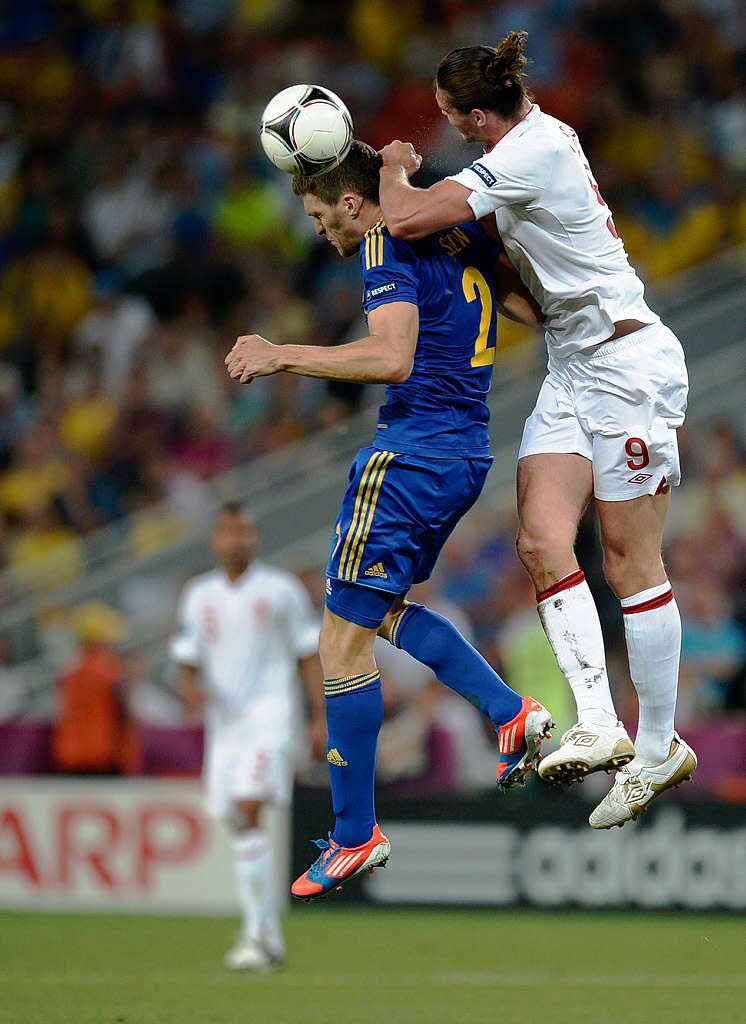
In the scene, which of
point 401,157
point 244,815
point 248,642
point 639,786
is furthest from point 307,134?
point 244,815

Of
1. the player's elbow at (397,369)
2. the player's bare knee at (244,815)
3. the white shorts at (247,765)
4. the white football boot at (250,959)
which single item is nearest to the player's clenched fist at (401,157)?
the player's elbow at (397,369)

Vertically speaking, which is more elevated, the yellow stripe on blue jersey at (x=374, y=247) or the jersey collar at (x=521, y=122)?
the jersey collar at (x=521, y=122)

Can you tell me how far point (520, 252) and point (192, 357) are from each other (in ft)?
30.1

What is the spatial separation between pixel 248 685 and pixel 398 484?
4.81 metres

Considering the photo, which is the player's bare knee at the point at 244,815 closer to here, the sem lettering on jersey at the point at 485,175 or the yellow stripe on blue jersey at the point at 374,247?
the yellow stripe on blue jersey at the point at 374,247

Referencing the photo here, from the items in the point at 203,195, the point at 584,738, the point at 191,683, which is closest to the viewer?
the point at 584,738

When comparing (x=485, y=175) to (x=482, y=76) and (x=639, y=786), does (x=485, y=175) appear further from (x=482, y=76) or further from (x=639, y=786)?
(x=639, y=786)

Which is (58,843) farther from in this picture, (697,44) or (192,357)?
(697,44)

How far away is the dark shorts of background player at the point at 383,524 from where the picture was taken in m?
6.15

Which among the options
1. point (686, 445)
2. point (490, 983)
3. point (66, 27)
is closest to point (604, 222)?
point (490, 983)

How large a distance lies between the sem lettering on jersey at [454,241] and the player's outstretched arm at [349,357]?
1.38 feet

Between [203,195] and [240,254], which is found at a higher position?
[203,195]

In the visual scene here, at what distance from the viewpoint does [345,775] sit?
20.7 feet

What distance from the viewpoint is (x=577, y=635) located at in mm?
6168
